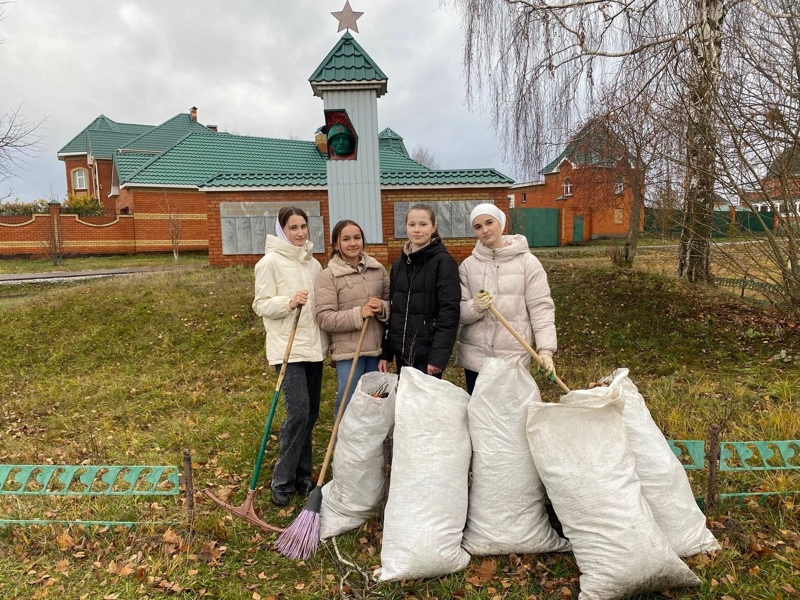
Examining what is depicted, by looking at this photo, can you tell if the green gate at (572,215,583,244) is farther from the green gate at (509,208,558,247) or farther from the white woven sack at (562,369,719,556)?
the white woven sack at (562,369,719,556)

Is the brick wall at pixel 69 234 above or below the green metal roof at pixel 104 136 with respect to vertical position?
below

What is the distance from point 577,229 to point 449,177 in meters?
13.7

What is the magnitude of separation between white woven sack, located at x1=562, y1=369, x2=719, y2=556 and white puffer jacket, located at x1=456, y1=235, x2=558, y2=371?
1.77ft

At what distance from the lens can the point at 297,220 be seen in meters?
3.06

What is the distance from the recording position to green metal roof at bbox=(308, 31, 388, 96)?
20.8ft

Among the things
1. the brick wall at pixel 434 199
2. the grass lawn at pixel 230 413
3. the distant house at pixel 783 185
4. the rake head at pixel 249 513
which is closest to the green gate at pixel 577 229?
the brick wall at pixel 434 199

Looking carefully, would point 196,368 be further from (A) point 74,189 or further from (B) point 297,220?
(A) point 74,189

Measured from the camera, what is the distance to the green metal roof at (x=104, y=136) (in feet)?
82.5

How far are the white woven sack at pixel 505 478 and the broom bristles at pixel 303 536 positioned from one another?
759 millimetres

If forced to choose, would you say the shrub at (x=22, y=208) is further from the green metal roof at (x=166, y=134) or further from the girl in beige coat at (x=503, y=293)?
the girl in beige coat at (x=503, y=293)

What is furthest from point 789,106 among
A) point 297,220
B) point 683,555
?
point 297,220

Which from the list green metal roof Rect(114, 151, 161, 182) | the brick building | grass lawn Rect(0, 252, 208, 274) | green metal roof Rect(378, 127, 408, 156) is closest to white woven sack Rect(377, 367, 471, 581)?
the brick building

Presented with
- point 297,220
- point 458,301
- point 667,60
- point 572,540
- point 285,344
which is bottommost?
point 572,540

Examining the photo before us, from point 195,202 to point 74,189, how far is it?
11840 mm
